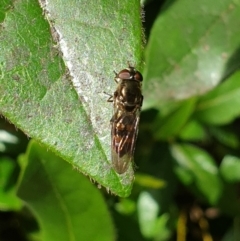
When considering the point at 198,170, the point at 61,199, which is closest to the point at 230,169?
the point at 198,170

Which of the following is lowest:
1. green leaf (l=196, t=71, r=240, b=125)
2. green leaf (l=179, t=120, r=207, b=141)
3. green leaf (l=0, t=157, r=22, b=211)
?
green leaf (l=179, t=120, r=207, b=141)

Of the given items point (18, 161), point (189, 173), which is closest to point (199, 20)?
point (189, 173)

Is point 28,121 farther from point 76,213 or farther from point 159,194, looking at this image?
point 159,194

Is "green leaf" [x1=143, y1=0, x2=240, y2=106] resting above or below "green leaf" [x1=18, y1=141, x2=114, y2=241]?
above

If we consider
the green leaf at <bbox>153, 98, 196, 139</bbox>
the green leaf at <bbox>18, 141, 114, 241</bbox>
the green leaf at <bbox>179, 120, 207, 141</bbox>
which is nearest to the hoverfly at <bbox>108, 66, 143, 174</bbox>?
the green leaf at <bbox>18, 141, 114, 241</bbox>

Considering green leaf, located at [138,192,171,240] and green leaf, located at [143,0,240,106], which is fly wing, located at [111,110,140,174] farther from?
green leaf, located at [138,192,171,240]

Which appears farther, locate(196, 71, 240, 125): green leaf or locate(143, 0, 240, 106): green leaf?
locate(196, 71, 240, 125): green leaf

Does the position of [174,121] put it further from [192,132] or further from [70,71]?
Result: [70,71]

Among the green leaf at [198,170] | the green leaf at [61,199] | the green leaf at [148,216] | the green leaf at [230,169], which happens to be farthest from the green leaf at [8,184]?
the green leaf at [230,169]
